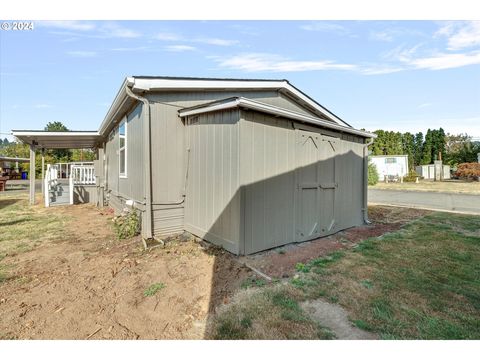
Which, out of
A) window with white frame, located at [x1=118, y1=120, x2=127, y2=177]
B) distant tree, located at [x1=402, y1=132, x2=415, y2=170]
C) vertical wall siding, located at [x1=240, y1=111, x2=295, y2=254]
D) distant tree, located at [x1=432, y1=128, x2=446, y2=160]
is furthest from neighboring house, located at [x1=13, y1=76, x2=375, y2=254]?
distant tree, located at [x1=402, y1=132, x2=415, y2=170]

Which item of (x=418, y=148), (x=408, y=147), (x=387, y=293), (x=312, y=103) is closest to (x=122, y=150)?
(x=312, y=103)

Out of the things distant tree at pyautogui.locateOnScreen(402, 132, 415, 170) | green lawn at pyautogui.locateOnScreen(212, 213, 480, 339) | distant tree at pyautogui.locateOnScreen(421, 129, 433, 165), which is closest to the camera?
green lawn at pyautogui.locateOnScreen(212, 213, 480, 339)

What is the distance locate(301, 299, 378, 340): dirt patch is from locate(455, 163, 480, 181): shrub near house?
29.4m

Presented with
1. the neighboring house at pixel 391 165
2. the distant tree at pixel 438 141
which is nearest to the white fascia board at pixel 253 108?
the neighboring house at pixel 391 165

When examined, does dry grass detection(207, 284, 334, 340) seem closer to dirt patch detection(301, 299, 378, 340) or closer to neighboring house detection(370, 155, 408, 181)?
dirt patch detection(301, 299, 378, 340)

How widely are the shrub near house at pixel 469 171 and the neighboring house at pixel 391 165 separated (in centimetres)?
452

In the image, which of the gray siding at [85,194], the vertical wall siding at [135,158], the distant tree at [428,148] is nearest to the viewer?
the vertical wall siding at [135,158]

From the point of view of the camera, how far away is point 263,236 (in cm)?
427

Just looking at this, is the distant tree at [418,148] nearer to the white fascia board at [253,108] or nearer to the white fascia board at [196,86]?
the white fascia board at [196,86]

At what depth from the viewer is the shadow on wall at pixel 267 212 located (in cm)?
394

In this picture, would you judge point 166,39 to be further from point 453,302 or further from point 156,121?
point 453,302

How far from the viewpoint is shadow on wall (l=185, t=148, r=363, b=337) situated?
3936mm
